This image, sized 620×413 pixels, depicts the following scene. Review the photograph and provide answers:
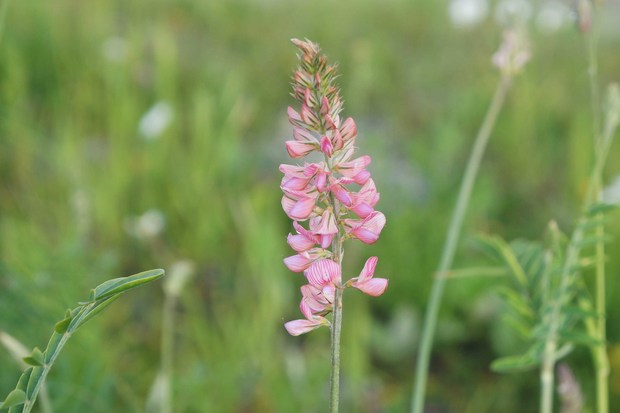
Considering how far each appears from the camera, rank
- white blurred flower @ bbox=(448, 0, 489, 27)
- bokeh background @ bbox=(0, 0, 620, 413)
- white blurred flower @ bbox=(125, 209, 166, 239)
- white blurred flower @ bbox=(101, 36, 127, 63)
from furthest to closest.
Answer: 1. white blurred flower @ bbox=(448, 0, 489, 27)
2. white blurred flower @ bbox=(101, 36, 127, 63)
3. white blurred flower @ bbox=(125, 209, 166, 239)
4. bokeh background @ bbox=(0, 0, 620, 413)

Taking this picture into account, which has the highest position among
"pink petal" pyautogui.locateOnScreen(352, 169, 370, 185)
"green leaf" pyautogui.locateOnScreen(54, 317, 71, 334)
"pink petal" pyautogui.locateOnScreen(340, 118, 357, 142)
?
"pink petal" pyautogui.locateOnScreen(340, 118, 357, 142)

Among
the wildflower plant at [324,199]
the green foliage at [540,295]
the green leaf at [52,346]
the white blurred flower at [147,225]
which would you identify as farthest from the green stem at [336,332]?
the white blurred flower at [147,225]

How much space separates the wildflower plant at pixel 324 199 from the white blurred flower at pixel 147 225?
1768 millimetres

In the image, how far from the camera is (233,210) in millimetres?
2576

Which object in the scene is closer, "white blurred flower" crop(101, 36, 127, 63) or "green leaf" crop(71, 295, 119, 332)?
"green leaf" crop(71, 295, 119, 332)

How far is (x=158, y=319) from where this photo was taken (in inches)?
91.3

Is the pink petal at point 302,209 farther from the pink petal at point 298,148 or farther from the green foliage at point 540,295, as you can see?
the green foliage at point 540,295

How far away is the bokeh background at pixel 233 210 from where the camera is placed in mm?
1853

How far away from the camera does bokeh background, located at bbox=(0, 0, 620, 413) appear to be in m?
1.85

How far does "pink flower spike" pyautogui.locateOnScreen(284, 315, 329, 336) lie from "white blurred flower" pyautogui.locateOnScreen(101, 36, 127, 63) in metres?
2.70

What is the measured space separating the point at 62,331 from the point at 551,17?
484 centimetres

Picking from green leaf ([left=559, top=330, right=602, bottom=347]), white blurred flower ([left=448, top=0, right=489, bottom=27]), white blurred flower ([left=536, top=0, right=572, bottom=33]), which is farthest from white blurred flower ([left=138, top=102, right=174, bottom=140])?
white blurred flower ([left=536, top=0, right=572, bottom=33])

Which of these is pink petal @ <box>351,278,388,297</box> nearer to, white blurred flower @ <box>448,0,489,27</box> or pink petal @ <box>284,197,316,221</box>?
pink petal @ <box>284,197,316,221</box>

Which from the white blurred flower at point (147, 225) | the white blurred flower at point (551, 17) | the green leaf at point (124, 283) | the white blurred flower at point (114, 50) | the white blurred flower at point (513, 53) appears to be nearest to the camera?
the green leaf at point (124, 283)
